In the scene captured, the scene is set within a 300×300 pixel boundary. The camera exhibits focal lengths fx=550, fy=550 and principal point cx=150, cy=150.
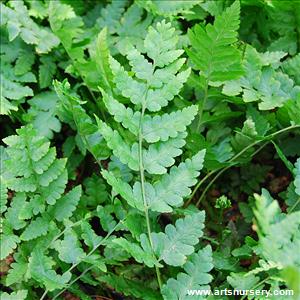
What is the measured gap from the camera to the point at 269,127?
1.81 m

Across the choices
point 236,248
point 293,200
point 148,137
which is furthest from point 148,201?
point 293,200

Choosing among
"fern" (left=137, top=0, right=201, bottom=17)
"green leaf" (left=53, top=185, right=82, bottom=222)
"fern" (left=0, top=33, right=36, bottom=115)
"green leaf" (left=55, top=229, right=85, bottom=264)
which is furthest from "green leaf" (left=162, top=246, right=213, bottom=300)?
"fern" (left=137, top=0, right=201, bottom=17)

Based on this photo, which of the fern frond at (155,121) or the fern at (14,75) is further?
the fern at (14,75)

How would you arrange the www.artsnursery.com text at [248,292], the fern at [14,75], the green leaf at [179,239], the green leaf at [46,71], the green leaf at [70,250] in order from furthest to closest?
the green leaf at [46,71], the fern at [14,75], the green leaf at [70,250], the green leaf at [179,239], the www.artsnursery.com text at [248,292]

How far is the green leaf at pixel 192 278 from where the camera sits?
1.46m

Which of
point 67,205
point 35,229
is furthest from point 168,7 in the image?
point 35,229

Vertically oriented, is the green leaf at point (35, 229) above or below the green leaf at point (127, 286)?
above

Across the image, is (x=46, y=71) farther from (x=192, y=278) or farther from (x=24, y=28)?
(x=192, y=278)

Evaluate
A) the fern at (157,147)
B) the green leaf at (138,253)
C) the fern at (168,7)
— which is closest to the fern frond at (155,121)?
the fern at (157,147)

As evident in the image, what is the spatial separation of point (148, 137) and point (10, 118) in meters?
0.73

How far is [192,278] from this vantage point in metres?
1.47

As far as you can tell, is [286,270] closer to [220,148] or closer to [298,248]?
[298,248]

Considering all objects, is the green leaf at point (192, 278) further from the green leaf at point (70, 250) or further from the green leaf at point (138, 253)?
the green leaf at point (70, 250)

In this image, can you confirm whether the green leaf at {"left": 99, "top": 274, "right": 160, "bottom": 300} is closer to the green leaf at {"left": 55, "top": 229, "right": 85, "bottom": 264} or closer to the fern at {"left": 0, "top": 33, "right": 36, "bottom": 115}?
the green leaf at {"left": 55, "top": 229, "right": 85, "bottom": 264}
